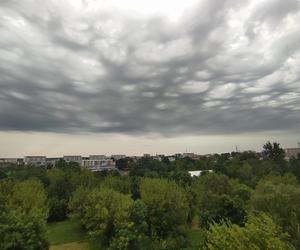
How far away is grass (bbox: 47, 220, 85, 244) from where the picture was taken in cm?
4716

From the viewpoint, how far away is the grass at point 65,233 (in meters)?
47.2

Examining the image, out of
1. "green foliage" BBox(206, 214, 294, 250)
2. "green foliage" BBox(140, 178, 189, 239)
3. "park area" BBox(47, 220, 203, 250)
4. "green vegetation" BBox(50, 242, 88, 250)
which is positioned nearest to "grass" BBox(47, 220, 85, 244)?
"park area" BBox(47, 220, 203, 250)

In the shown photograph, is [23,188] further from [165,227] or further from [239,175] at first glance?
[239,175]

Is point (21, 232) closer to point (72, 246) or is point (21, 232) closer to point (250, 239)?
point (250, 239)

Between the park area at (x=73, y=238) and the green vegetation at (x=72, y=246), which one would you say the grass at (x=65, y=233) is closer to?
the park area at (x=73, y=238)

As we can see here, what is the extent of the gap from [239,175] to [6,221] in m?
69.6

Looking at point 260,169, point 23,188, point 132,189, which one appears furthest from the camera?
point 260,169

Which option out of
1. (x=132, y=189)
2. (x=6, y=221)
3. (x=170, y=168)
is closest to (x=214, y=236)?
(x=6, y=221)

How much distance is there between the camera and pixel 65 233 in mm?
50750

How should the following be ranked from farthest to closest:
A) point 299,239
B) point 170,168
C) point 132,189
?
point 170,168, point 132,189, point 299,239

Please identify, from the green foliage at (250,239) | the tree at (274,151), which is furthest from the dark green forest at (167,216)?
the tree at (274,151)

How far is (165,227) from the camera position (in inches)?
1624

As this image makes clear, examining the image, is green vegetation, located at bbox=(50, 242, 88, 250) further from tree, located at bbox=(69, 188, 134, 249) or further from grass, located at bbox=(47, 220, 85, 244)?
tree, located at bbox=(69, 188, 134, 249)

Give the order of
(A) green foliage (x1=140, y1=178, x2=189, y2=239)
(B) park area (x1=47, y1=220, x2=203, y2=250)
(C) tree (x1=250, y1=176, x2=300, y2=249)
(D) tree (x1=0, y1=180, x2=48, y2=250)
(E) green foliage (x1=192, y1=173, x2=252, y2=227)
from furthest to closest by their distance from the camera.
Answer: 1. (B) park area (x1=47, y1=220, x2=203, y2=250)
2. (A) green foliage (x1=140, y1=178, x2=189, y2=239)
3. (E) green foliage (x1=192, y1=173, x2=252, y2=227)
4. (C) tree (x1=250, y1=176, x2=300, y2=249)
5. (D) tree (x1=0, y1=180, x2=48, y2=250)
